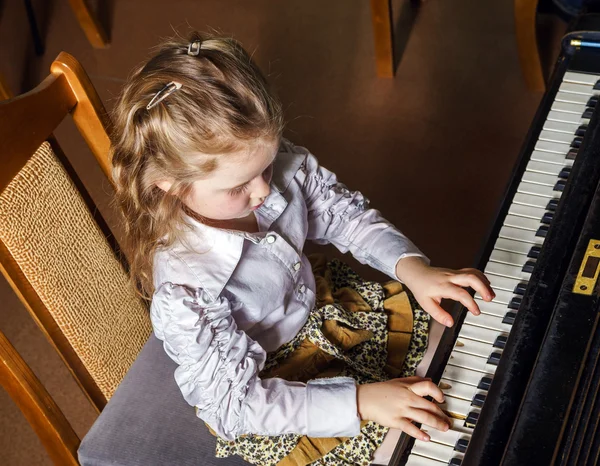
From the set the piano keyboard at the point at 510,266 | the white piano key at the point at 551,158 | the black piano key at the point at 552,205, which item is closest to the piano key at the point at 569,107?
the piano keyboard at the point at 510,266

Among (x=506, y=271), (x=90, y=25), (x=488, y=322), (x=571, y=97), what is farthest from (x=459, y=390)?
(x=90, y=25)

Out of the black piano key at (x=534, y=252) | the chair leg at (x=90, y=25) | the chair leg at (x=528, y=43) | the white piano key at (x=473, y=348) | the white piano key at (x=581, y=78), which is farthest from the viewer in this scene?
the chair leg at (x=90, y=25)

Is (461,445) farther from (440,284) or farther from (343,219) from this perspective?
(343,219)

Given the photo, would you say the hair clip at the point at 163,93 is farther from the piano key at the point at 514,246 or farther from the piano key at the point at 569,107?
the piano key at the point at 569,107

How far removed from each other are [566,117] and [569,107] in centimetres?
3

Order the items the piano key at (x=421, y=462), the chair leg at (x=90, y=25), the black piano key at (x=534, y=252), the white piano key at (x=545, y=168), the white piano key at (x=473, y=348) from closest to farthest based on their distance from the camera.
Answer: the piano key at (x=421, y=462)
the white piano key at (x=473, y=348)
the black piano key at (x=534, y=252)
the white piano key at (x=545, y=168)
the chair leg at (x=90, y=25)

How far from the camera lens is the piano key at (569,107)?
1525 mm

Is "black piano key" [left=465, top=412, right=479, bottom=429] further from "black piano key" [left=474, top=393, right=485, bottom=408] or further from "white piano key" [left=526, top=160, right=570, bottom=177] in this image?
"white piano key" [left=526, top=160, right=570, bottom=177]

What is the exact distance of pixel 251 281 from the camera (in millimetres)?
1396

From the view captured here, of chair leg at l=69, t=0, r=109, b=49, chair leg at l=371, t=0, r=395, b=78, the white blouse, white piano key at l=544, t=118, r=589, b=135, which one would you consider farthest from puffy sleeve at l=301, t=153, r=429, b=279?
chair leg at l=69, t=0, r=109, b=49

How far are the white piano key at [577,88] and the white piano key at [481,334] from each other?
0.56m

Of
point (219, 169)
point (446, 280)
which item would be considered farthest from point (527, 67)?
point (219, 169)

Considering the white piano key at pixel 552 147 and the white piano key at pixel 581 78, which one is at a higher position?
the white piano key at pixel 581 78

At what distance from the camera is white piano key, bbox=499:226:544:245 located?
4.49ft
